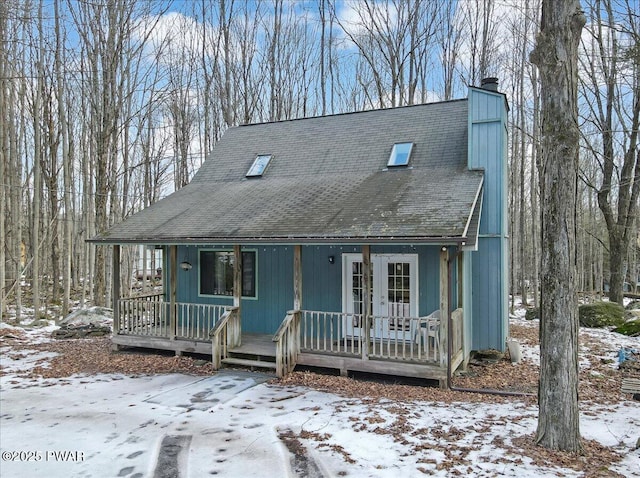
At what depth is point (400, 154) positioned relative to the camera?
35.6 feet

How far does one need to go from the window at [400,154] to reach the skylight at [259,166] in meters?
3.61

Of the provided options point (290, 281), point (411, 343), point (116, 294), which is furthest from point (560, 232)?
point (116, 294)

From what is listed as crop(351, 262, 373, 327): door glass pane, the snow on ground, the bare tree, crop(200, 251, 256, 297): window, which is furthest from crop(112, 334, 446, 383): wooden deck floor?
the bare tree

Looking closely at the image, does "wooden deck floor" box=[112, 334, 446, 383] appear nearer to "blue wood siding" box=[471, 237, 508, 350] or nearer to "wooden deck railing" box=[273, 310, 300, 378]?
"wooden deck railing" box=[273, 310, 300, 378]

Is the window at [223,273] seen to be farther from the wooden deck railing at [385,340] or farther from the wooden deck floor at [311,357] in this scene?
the wooden deck railing at [385,340]

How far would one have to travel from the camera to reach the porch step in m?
8.37

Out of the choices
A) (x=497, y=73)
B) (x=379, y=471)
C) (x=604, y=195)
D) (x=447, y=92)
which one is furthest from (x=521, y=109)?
(x=379, y=471)

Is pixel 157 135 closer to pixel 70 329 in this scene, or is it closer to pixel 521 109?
pixel 70 329

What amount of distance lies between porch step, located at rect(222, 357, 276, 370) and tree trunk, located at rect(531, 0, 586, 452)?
4.85 m

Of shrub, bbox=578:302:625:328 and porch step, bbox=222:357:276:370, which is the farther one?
shrub, bbox=578:302:625:328

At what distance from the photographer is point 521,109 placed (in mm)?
19359

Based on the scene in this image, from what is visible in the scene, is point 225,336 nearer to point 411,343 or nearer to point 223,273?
point 223,273

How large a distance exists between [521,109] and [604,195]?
6057 millimetres

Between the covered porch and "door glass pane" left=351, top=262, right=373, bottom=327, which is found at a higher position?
"door glass pane" left=351, top=262, right=373, bottom=327
